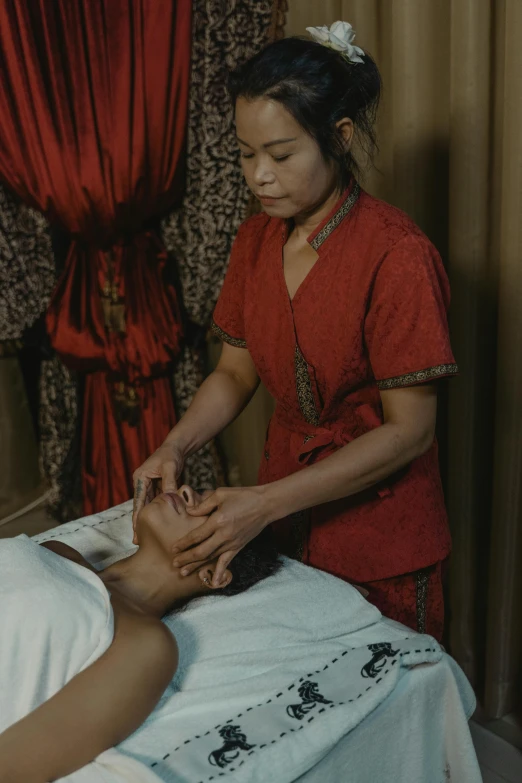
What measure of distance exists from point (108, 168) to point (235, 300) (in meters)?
0.99

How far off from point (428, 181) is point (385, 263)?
29.9 inches

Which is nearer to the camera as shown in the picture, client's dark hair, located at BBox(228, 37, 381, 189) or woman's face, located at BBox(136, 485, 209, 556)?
client's dark hair, located at BBox(228, 37, 381, 189)

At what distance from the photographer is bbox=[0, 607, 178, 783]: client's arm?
114cm

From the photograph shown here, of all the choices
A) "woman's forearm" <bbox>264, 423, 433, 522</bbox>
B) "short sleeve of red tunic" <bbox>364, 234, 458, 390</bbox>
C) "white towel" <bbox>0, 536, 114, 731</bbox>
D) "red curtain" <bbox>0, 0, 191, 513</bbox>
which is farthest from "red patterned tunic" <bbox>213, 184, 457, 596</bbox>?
"red curtain" <bbox>0, 0, 191, 513</bbox>

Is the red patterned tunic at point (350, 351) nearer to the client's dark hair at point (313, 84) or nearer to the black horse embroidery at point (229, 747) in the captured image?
the client's dark hair at point (313, 84)

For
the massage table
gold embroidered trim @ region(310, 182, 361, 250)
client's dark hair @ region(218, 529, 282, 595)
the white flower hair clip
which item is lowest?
the massage table

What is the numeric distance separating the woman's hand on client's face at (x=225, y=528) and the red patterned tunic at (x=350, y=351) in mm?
255

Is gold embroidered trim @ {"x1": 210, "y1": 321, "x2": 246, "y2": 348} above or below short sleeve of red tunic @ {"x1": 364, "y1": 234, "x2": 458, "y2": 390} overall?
below

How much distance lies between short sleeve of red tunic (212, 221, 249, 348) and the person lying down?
17.5 inches

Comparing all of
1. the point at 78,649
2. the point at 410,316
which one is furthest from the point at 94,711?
the point at 410,316

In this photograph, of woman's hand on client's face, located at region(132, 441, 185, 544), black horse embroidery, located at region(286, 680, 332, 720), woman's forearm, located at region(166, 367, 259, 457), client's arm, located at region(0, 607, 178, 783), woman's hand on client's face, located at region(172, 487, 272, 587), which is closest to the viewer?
client's arm, located at region(0, 607, 178, 783)

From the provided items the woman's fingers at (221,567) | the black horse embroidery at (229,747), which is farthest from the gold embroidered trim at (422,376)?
the black horse embroidery at (229,747)

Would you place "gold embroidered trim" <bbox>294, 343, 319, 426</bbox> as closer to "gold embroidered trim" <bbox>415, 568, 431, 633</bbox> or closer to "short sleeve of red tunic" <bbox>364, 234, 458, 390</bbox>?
"short sleeve of red tunic" <bbox>364, 234, 458, 390</bbox>

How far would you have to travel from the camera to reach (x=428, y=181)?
2.14 metres
